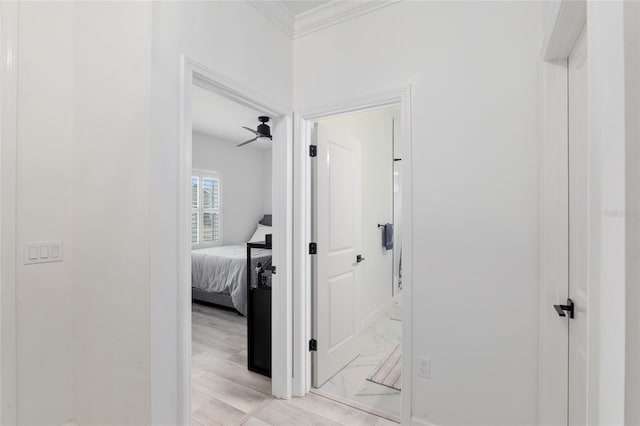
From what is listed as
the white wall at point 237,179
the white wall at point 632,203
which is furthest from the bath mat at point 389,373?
the white wall at point 237,179

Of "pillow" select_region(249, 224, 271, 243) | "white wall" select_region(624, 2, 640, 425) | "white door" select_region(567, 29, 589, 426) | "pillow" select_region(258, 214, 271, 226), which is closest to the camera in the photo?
"white wall" select_region(624, 2, 640, 425)

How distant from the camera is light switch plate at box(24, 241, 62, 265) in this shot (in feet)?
5.03

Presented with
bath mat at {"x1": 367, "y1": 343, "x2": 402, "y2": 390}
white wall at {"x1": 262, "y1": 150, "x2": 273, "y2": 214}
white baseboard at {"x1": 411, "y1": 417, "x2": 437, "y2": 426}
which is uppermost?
white wall at {"x1": 262, "y1": 150, "x2": 273, "y2": 214}

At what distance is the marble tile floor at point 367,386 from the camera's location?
7.13ft

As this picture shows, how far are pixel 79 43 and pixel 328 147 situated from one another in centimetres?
167

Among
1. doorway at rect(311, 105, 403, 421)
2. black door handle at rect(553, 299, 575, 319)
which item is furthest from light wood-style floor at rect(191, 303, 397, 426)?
black door handle at rect(553, 299, 575, 319)

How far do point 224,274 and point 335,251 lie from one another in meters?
2.18

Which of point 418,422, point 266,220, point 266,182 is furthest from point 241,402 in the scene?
point 266,182

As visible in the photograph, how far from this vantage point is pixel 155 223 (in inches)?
55.2

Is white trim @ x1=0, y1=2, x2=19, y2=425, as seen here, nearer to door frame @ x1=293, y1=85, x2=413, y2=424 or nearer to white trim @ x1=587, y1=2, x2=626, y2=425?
door frame @ x1=293, y1=85, x2=413, y2=424

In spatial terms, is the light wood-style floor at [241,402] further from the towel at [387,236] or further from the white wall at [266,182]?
the white wall at [266,182]

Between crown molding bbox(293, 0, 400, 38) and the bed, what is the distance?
2.51 meters

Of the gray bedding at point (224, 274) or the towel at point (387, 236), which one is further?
the towel at point (387, 236)

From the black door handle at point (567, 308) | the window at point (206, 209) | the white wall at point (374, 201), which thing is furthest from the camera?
the window at point (206, 209)
